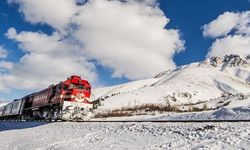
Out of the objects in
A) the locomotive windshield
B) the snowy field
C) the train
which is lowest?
the snowy field

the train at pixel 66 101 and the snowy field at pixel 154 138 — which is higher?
the train at pixel 66 101

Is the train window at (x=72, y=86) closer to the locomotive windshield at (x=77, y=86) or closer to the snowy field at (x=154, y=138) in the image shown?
the locomotive windshield at (x=77, y=86)

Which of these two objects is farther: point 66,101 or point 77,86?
point 77,86

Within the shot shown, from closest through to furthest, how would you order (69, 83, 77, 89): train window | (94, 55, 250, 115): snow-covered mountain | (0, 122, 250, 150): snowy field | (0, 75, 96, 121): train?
(0, 122, 250, 150): snowy field
(0, 75, 96, 121): train
(69, 83, 77, 89): train window
(94, 55, 250, 115): snow-covered mountain

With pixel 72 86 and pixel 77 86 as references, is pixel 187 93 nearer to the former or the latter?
pixel 77 86

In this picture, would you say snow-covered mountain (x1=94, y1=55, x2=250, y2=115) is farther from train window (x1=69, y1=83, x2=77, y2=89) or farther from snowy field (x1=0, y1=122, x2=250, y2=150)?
snowy field (x1=0, y1=122, x2=250, y2=150)

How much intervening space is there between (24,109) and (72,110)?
14.9 meters

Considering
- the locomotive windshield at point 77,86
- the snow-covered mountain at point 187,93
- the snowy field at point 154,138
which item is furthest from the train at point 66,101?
the snow-covered mountain at point 187,93

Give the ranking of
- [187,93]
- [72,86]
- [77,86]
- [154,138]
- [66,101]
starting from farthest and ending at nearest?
[187,93] → [77,86] → [72,86] → [66,101] → [154,138]

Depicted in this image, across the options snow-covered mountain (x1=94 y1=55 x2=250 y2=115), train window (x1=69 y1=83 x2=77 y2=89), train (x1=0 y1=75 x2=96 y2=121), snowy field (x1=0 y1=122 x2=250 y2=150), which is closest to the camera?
snowy field (x1=0 y1=122 x2=250 y2=150)

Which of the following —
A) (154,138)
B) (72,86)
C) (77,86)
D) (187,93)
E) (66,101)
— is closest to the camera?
(154,138)

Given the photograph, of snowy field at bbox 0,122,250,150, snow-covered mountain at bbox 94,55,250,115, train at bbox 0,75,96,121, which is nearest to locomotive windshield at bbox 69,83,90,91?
train at bbox 0,75,96,121

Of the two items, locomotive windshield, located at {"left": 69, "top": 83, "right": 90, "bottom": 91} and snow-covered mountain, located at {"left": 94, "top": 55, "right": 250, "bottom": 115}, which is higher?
snow-covered mountain, located at {"left": 94, "top": 55, "right": 250, "bottom": 115}

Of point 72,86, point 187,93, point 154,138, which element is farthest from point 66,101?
point 187,93
